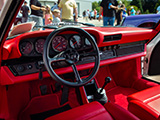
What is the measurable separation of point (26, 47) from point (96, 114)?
109cm

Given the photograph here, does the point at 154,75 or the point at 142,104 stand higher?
the point at 142,104

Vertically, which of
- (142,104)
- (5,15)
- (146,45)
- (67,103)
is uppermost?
(5,15)

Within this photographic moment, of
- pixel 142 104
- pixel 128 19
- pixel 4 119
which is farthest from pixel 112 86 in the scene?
pixel 128 19

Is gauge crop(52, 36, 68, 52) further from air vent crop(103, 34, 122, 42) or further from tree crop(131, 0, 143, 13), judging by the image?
tree crop(131, 0, 143, 13)

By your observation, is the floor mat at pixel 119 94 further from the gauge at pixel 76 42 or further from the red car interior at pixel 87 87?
the gauge at pixel 76 42

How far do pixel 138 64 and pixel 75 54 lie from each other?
1.53 m

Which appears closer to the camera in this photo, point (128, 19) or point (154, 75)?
point (154, 75)

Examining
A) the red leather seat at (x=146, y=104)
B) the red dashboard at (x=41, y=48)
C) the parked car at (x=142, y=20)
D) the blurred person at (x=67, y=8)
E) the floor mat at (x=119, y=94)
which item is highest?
the blurred person at (x=67, y=8)

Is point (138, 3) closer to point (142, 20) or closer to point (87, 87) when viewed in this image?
point (142, 20)

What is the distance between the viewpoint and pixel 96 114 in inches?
53.2

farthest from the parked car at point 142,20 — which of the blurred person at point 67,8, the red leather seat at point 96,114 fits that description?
the red leather seat at point 96,114

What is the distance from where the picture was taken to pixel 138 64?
282 cm

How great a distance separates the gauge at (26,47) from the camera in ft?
6.07

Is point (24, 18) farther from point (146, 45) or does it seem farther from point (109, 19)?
point (146, 45)
